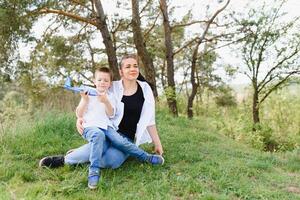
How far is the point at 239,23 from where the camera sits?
41.1 ft

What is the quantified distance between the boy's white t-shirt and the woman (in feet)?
0.27

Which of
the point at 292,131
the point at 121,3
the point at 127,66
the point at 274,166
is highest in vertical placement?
the point at 121,3

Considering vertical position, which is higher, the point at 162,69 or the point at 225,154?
the point at 162,69

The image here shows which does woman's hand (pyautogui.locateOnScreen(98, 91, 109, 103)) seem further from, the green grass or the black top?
the green grass

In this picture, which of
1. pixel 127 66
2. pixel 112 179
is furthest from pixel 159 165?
pixel 127 66

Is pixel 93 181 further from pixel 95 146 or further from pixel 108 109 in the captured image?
pixel 108 109

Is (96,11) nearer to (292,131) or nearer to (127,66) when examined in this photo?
(127,66)

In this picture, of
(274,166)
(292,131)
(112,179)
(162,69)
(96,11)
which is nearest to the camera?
(112,179)

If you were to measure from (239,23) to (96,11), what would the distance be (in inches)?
181

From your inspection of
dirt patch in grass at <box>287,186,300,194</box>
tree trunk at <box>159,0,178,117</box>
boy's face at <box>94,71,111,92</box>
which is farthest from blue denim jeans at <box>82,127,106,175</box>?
tree trunk at <box>159,0,178,117</box>

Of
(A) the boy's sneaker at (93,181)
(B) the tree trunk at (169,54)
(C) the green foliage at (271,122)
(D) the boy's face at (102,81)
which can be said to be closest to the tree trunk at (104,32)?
(B) the tree trunk at (169,54)

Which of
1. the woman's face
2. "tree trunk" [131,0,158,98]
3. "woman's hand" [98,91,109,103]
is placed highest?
"tree trunk" [131,0,158,98]

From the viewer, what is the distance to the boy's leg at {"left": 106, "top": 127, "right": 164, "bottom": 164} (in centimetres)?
453

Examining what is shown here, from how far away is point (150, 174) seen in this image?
174 inches
